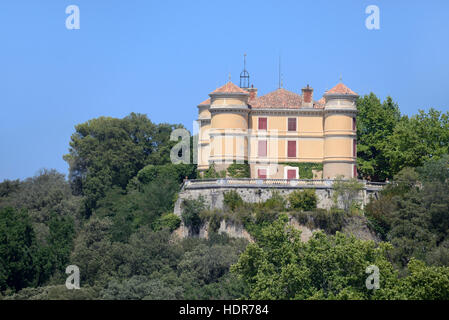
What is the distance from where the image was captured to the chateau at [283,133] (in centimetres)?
6825

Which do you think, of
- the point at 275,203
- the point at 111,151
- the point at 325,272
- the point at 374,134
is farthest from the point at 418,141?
the point at 111,151

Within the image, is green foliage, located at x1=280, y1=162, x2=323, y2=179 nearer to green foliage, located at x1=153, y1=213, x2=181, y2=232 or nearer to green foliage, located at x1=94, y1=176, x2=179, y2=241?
green foliage, located at x1=153, y1=213, x2=181, y2=232

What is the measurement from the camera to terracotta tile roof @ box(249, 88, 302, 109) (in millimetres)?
70125

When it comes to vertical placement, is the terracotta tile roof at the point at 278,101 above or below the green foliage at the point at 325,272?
above

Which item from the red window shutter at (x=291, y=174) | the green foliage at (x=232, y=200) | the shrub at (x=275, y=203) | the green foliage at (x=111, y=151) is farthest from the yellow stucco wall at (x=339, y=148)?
the green foliage at (x=111, y=151)

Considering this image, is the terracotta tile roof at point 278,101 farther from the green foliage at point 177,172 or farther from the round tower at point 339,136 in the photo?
the green foliage at point 177,172

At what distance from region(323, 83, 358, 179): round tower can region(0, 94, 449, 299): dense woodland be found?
2950 millimetres

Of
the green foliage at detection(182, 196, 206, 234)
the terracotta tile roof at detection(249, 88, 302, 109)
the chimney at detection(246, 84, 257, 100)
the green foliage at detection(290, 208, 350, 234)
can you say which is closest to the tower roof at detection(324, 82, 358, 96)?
the terracotta tile roof at detection(249, 88, 302, 109)

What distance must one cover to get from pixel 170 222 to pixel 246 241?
239 inches

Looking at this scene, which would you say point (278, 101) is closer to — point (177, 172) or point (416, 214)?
point (177, 172)

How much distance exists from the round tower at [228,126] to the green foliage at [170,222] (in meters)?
4.31

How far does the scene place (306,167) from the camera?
6938cm
